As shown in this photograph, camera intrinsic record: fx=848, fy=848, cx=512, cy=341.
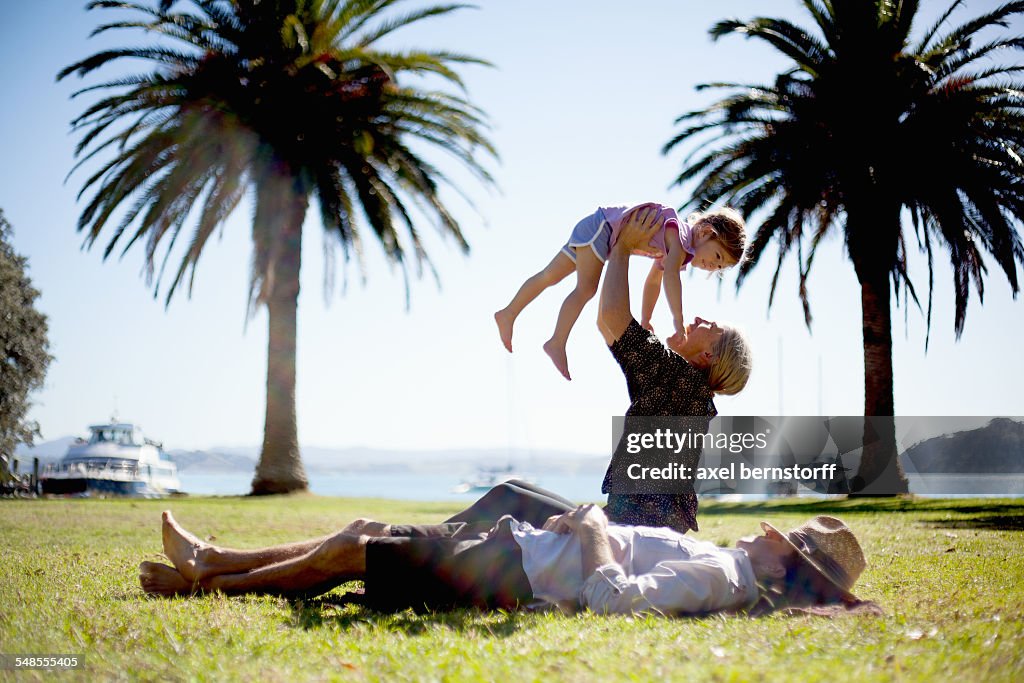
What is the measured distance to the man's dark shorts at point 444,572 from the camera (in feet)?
11.1

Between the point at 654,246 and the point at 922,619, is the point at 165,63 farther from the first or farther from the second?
the point at 922,619

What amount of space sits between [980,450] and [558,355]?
26.9 ft

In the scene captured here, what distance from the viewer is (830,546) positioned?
11.4 ft

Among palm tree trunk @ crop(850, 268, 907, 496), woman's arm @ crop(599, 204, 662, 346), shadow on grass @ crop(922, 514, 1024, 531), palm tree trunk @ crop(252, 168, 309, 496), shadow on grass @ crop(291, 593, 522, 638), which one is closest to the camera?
shadow on grass @ crop(291, 593, 522, 638)

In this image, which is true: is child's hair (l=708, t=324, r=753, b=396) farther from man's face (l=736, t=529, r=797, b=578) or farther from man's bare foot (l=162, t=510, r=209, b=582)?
man's bare foot (l=162, t=510, r=209, b=582)

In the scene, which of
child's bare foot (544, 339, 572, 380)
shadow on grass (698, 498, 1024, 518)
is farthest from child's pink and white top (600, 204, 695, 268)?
shadow on grass (698, 498, 1024, 518)

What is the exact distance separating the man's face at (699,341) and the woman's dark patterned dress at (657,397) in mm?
81

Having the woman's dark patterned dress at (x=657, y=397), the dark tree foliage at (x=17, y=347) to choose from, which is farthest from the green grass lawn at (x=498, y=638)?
the dark tree foliage at (x=17, y=347)

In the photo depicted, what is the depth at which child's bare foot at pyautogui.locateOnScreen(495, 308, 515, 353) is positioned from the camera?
5.54 meters

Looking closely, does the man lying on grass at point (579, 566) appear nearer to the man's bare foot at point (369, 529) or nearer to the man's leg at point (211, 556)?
the man's bare foot at point (369, 529)

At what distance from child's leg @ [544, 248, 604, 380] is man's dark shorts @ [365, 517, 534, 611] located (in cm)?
191

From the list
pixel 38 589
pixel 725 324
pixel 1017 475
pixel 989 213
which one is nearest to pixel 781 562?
pixel 725 324

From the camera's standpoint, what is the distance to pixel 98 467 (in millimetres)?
34281

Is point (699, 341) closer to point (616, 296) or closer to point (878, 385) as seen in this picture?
point (616, 296)
